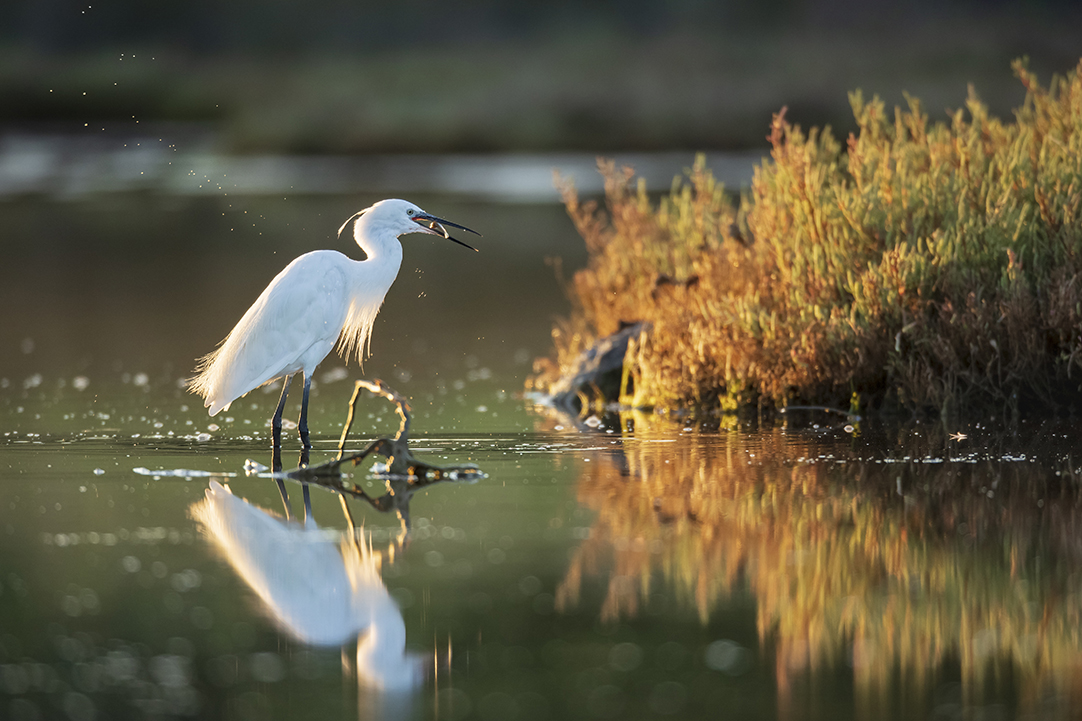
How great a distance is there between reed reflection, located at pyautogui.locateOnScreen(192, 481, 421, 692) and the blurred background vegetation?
36.4 metres

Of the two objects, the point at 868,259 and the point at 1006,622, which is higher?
the point at 868,259

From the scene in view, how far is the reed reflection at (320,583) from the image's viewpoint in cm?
420

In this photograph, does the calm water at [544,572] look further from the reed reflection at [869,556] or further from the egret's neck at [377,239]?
the egret's neck at [377,239]

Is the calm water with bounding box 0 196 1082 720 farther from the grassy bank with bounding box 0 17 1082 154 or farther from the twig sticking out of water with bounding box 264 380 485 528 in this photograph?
the grassy bank with bounding box 0 17 1082 154

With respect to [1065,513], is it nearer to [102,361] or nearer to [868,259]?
[868,259]

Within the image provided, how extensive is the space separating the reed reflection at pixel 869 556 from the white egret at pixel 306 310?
6.21 feet

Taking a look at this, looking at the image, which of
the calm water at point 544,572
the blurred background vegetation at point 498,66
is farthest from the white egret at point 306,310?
the blurred background vegetation at point 498,66

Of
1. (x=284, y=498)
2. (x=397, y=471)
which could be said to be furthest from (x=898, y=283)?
(x=284, y=498)

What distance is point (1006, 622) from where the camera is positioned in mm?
4344

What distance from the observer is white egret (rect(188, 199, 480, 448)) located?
7996mm

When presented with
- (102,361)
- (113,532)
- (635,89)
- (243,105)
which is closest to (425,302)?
(102,361)

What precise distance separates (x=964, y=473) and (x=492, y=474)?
2.16 metres

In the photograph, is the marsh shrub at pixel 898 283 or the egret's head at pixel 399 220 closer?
the egret's head at pixel 399 220

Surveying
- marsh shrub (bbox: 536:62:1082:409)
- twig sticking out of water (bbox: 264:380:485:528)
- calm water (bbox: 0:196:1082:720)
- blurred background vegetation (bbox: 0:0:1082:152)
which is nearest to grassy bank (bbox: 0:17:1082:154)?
blurred background vegetation (bbox: 0:0:1082:152)
